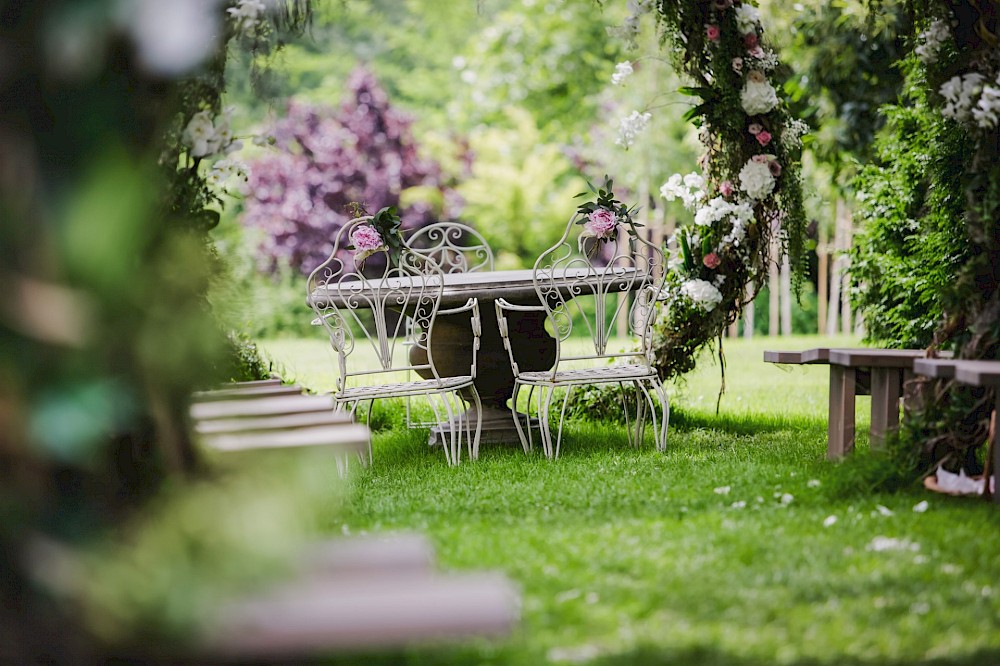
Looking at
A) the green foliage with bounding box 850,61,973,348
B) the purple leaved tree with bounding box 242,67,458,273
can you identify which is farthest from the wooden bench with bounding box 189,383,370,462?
the purple leaved tree with bounding box 242,67,458,273

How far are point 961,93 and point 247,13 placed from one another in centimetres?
252

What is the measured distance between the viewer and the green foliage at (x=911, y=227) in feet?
14.6

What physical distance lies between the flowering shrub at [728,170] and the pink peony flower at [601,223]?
59cm

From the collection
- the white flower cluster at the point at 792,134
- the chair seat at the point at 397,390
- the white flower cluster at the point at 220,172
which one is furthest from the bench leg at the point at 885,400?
the white flower cluster at the point at 220,172

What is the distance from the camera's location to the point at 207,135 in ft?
8.76

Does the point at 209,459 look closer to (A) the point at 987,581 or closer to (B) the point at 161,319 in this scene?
(B) the point at 161,319

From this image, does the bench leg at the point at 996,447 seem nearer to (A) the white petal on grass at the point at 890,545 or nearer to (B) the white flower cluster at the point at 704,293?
(A) the white petal on grass at the point at 890,545

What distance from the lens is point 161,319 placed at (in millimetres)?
1645

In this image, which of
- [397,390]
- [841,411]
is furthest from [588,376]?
[841,411]

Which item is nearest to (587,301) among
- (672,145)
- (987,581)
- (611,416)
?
(672,145)

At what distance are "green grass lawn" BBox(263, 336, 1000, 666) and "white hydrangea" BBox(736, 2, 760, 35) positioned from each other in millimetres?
2150

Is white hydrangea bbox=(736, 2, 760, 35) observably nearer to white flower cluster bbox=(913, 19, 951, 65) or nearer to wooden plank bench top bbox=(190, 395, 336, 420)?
white flower cluster bbox=(913, 19, 951, 65)

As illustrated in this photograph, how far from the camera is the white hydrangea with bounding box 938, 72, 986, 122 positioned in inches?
146

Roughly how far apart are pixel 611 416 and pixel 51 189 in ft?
16.6
